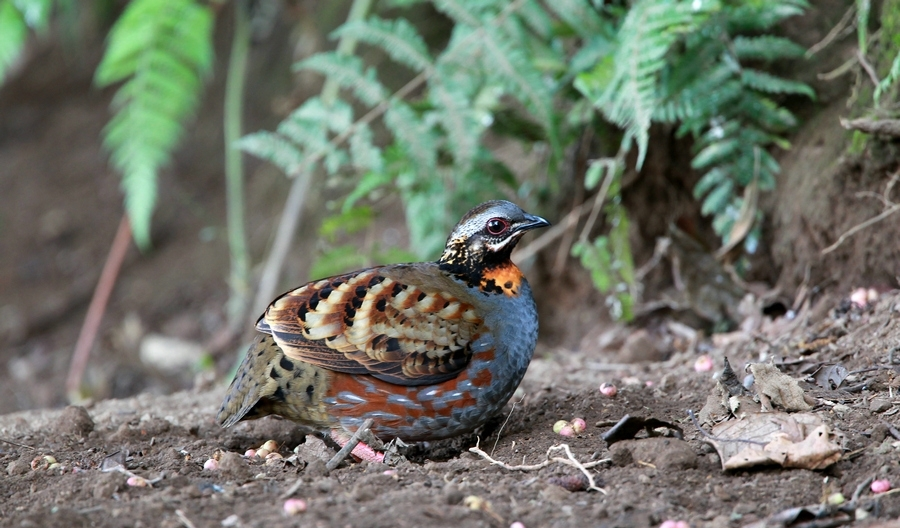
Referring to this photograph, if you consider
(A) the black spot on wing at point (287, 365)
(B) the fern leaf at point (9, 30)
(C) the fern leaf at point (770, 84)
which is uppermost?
(B) the fern leaf at point (9, 30)

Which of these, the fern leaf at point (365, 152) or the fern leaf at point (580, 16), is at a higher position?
the fern leaf at point (580, 16)

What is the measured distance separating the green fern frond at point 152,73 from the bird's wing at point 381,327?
10.2 feet

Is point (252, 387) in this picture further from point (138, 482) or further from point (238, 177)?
point (238, 177)

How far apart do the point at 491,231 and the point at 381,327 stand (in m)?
0.75

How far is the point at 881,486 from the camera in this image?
9.15 ft

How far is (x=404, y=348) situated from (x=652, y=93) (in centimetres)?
194

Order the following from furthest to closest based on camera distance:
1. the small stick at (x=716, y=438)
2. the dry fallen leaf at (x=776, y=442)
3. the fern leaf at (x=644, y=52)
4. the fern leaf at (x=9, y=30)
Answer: the fern leaf at (x=9, y=30), the fern leaf at (x=644, y=52), the small stick at (x=716, y=438), the dry fallen leaf at (x=776, y=442)

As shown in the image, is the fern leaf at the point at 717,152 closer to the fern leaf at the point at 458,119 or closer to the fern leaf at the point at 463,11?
the fern leaf at the point at 458,119

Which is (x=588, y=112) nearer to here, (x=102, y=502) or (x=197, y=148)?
(x=102, y=502)

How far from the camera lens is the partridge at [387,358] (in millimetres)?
3939

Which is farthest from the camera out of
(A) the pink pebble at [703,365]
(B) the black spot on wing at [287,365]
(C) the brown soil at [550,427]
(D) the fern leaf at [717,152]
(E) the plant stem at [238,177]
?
(E) the plant stem at [238,177]

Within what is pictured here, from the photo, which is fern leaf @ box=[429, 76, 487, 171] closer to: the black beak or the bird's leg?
the black beak

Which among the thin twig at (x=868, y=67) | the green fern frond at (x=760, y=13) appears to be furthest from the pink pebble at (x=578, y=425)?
the green fern frond at (x=760, y=13)

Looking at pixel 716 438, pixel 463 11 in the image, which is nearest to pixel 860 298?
pixel 716 438
